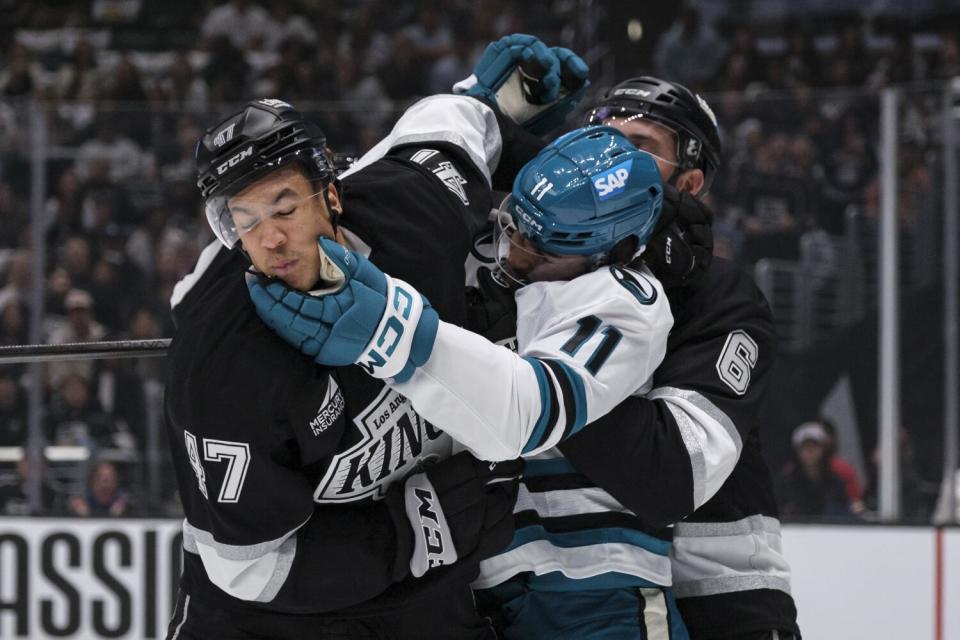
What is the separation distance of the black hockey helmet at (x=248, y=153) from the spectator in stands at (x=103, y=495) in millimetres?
2638

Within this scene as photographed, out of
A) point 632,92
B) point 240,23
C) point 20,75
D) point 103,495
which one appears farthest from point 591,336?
point 240,23

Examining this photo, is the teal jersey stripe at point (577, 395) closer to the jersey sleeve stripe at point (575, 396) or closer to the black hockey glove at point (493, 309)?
the jersey sleeve stripe at point (575, 396)

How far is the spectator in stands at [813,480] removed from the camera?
→ 424 cm

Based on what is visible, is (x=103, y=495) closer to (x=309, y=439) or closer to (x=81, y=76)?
(x=309, y=439)

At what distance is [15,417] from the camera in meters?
4.43

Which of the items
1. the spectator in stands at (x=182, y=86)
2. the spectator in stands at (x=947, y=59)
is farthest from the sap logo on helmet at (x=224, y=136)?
the spectator in stands at (x=947, y=59)

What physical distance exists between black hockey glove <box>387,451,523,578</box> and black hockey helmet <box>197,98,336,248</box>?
1.48ft

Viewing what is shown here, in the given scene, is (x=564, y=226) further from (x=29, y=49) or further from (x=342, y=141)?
(x=29, y=49)

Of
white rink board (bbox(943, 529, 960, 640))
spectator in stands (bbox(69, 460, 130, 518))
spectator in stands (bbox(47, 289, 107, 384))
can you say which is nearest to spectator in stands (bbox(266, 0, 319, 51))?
spectator in stands (bbox(47, 289, 107, 384))

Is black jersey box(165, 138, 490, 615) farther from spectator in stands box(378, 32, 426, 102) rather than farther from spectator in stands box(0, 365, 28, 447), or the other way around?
spectator in stands box(378, 32, 426, 102)

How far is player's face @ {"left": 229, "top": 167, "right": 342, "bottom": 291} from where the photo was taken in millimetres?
1823

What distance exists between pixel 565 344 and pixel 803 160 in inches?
109

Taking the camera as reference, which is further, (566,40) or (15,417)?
(566,40)

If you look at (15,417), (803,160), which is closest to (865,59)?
(803,160)
